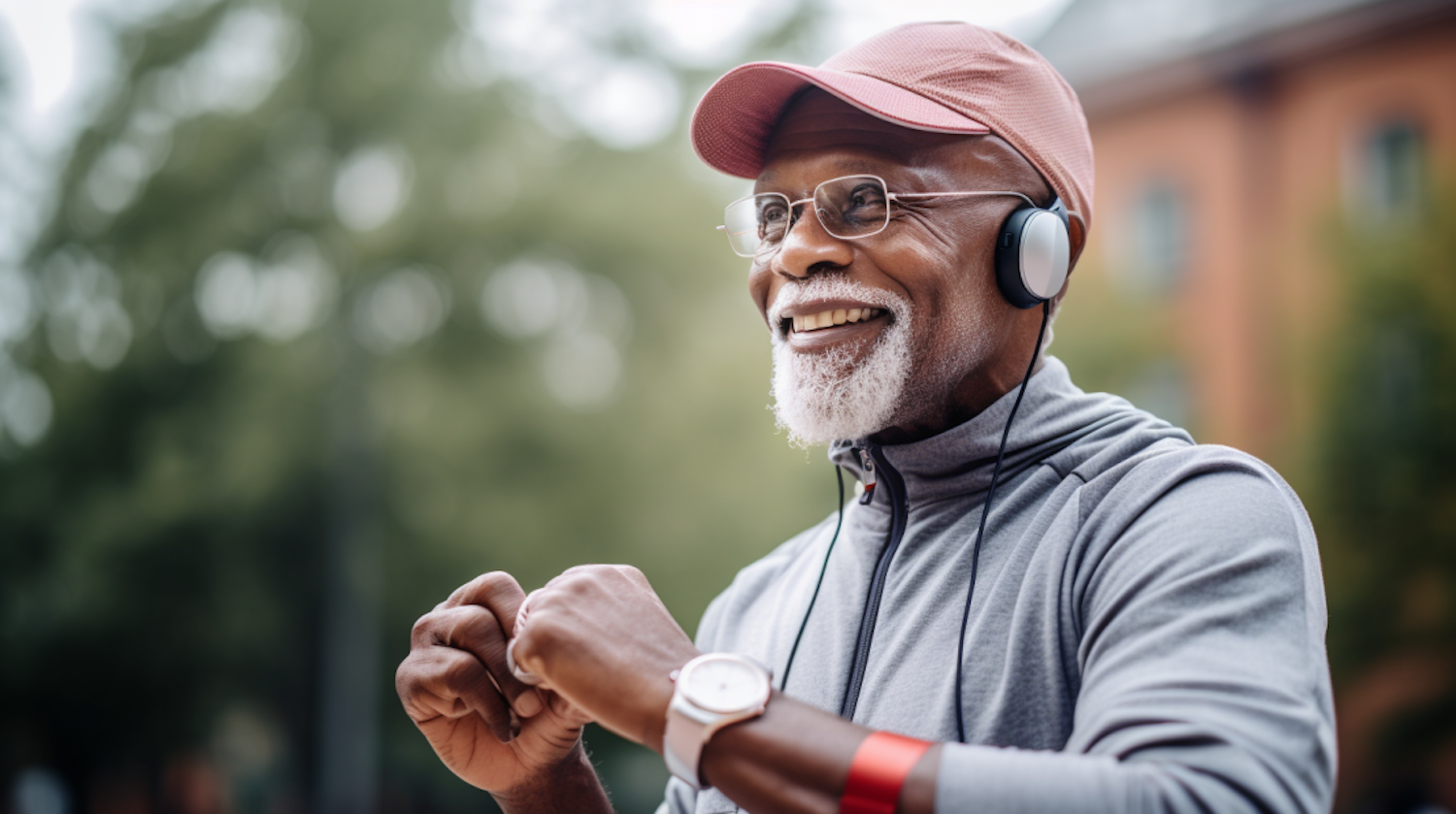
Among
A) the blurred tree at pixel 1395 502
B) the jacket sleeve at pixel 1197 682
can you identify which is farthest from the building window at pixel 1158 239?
the jacket sleeve at pixel 1197 682

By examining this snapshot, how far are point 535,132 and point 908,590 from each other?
50.6ft

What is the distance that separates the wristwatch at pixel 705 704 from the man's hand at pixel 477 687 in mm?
449

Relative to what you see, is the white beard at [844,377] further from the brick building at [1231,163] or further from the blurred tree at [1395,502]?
the brick building at [1231,163]

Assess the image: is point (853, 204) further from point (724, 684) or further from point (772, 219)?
point (724, 684)

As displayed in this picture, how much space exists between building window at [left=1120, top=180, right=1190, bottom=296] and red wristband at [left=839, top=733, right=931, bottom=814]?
2118 centimetres

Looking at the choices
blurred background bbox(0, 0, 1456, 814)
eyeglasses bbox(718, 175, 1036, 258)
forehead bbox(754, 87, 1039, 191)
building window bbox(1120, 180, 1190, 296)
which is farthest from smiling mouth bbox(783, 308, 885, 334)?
building window bbox(1120, 180, 1190, 296)

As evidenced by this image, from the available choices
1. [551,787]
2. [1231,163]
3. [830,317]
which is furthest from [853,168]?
[1231,163]

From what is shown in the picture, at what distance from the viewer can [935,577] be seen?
194 cm

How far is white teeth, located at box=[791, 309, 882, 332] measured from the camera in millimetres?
2102

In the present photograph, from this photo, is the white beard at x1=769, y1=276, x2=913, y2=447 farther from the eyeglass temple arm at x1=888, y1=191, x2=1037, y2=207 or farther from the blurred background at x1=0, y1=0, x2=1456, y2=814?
the blurred background at x1=0, y1=0, x2=1456, y2=814

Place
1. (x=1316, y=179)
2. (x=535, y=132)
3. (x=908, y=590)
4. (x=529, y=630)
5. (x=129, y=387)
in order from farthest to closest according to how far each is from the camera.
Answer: (x=1316, y=179) < (x=535, y=132) < (x=129, y=387) < (x=908, y=590) < (x=529, y=630)

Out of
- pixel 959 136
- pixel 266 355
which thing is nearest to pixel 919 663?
pixel 959 136

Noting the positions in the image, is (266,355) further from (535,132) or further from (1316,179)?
(1316,179)

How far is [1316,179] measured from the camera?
19062mm
